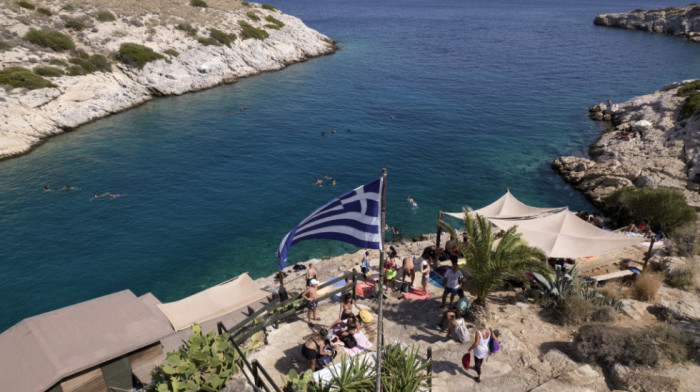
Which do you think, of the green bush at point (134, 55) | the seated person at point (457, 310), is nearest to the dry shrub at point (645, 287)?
the seated person at point (457, 310)

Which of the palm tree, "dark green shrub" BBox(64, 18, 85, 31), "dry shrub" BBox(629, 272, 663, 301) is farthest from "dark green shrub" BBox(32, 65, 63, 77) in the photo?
"dry shrub" BBox(629, 272, 663, 301)

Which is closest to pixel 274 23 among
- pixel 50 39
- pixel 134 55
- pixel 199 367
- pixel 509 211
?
pixel 134 55

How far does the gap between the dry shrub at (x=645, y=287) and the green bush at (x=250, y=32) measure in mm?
69366

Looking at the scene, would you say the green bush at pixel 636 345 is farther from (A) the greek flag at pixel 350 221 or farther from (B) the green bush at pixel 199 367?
(B) the green bush at pixel 199 367

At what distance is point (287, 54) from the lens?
76000 millimetres

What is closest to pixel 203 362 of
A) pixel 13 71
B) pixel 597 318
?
pixel 597 318

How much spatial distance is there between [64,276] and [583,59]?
8986cm

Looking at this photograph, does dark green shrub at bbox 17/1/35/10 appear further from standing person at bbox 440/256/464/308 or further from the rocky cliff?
standing person at bbox 440/256/464/308

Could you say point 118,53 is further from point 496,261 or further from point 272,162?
point 496,261

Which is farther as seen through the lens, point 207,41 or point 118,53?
point 207,41

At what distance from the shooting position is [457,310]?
41.7ft

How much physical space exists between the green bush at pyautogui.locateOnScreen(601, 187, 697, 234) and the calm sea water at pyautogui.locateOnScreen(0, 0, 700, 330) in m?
4.53

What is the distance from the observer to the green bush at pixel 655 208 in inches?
951

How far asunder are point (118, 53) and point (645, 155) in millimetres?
63212
